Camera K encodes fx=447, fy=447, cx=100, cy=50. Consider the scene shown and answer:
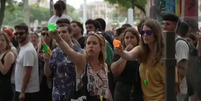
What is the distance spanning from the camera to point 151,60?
17.4 feet

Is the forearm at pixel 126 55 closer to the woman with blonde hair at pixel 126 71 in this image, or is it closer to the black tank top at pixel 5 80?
the woman with blonde hair at pixel 126 71

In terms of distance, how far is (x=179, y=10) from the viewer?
347 inches

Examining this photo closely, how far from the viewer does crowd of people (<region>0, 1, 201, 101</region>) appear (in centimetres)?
533

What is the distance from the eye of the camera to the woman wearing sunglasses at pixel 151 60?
17.2 ft

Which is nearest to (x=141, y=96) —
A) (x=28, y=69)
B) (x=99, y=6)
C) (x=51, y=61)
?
(x=51, y=61)

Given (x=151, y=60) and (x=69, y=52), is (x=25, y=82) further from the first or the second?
(x=151, y=60)

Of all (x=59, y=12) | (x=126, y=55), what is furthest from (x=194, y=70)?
(x=59, y=12)

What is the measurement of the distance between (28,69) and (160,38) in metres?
3.05

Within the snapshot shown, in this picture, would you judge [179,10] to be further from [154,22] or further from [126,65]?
[154,22]

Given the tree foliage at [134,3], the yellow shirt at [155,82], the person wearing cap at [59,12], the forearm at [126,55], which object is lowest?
the yellow shirt at [155,82]

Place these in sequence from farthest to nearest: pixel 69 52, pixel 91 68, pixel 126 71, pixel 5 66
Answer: pixel 5 66 < pixel 126 71 < pixel 91 68 < pixel 69 52

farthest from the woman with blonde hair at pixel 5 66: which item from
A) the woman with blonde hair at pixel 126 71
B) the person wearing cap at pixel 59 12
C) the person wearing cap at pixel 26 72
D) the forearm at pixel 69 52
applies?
the forearm at pixel 69 52

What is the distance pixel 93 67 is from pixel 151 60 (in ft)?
2.60

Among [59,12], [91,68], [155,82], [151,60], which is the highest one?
[59,12]
